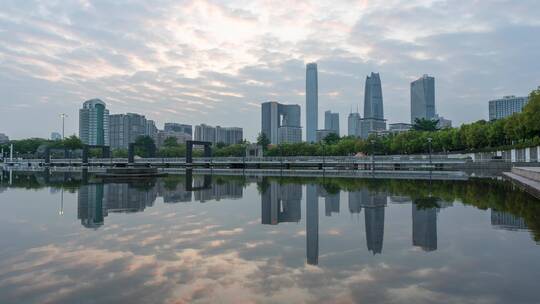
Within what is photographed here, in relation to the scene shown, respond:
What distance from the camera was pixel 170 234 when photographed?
11.3 metres

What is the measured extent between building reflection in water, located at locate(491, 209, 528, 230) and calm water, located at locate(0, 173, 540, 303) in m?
0.03

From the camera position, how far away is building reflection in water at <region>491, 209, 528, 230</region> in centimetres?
1185

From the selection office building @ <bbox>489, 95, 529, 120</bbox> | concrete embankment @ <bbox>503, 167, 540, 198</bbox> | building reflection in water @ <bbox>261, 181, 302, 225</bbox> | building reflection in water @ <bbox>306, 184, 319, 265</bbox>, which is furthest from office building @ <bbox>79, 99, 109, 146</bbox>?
building reflection in water @ <bbox>306, 184, 319, 265</bbox>

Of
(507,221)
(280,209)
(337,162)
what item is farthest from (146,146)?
(507,221)

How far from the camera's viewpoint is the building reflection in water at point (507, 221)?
11.8 m

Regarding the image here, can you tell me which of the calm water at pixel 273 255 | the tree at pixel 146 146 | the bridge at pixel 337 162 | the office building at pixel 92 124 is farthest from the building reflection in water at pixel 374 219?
the office building at pixel 92 124

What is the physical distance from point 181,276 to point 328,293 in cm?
271

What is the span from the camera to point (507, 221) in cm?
1284

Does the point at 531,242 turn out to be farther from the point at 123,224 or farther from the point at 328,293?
the point at 123,224

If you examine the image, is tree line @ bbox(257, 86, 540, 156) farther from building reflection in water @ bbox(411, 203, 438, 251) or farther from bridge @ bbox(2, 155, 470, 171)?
building reflection in water @ bbox(411, 203, 438, 251)

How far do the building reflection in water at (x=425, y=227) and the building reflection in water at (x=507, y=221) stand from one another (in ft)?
5.95

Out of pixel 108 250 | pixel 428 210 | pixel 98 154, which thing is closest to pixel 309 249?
pixel 108 250

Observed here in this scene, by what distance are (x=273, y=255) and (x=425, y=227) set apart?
18.9 feet

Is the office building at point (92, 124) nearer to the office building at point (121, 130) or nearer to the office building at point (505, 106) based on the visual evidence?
the office building at point (121, 130)
